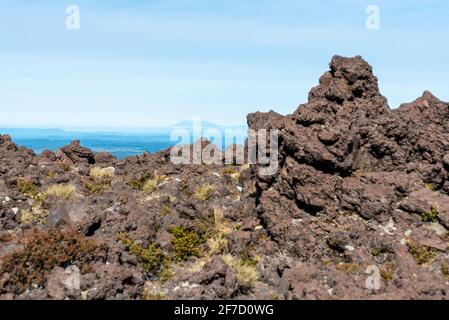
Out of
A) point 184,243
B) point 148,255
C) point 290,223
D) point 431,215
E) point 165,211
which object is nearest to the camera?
point 148,255

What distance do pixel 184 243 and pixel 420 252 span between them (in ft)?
26.1

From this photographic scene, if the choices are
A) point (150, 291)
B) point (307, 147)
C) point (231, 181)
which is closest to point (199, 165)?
point (231, 181)

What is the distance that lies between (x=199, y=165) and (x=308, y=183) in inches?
413

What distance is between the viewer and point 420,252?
14.3 m

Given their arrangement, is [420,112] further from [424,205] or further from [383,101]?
[424,205]

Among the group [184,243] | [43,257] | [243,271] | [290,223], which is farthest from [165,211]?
[43,257]

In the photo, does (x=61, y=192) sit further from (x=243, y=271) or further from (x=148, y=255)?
(x=243, y=271)

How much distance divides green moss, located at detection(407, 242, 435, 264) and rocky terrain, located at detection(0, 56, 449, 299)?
0.12ft

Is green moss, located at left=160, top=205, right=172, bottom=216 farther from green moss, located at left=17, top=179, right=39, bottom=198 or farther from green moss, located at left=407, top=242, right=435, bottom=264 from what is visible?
green moss, located at left=407, top=242, right=435, bottom=264

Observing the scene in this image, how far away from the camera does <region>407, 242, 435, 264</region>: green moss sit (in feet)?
46.2

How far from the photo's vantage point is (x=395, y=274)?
13.5 m

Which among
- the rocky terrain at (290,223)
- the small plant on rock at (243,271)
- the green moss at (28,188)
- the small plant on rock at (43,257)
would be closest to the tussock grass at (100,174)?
the rocky terrain at (290,223)

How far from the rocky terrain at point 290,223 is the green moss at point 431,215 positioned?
0.05m

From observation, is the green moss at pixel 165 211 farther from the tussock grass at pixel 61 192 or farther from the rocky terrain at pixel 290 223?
the tussock grass at pixel 61 192
